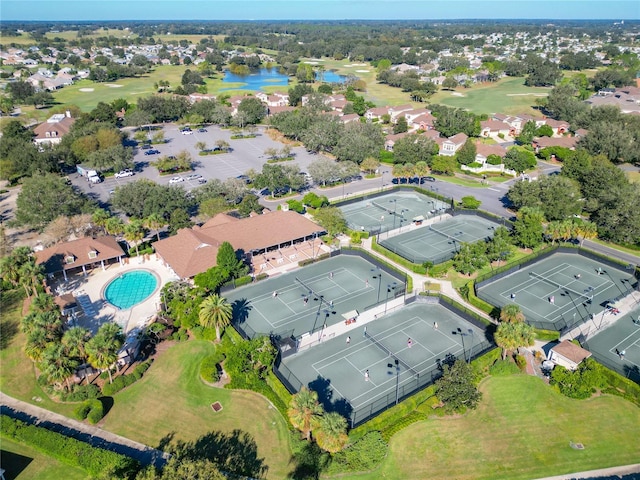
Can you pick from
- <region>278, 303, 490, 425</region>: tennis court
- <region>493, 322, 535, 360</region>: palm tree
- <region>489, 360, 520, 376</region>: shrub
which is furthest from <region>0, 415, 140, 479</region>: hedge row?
<region>493, 322, 535, 360</region>: palm tree

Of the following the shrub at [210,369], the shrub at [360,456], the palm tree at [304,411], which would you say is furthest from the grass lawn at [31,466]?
the shrub at [360,456]

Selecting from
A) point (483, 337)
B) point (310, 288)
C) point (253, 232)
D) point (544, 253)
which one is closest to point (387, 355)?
point (483, 337)

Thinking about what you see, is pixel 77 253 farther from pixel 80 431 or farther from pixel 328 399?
pixel 328 399

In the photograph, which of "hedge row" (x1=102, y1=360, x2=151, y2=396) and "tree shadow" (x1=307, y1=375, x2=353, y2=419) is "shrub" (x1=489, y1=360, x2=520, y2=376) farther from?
"hedge row" (x1=102, y1=360, x2=151, y2=396)

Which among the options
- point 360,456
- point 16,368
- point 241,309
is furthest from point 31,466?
point 360,456

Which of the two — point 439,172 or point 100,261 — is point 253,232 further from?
point 439,172

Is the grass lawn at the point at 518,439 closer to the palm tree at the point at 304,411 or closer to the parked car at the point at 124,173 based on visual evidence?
the palm tree at the point at 304,411

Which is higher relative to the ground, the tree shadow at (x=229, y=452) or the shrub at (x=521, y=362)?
the shrub at (x=521, y=362)
